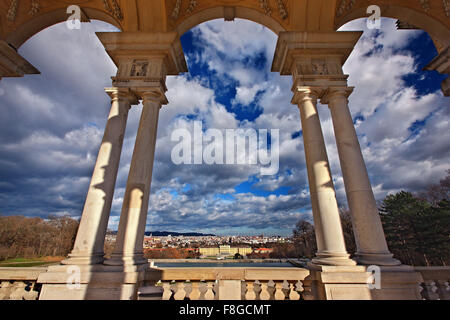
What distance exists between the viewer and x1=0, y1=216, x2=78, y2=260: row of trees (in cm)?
5348

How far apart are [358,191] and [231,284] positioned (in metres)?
10.6

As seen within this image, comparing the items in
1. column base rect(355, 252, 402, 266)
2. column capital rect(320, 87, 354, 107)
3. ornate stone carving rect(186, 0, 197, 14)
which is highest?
ornate stone carving rect(186, 0, 197, 14)

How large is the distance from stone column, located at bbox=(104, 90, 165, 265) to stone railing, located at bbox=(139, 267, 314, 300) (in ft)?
6.79

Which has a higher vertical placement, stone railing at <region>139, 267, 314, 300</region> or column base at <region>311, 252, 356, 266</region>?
column base at <region>311, 252, 356, 266</region>

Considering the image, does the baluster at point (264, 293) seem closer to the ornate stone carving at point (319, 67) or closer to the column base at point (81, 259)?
the column base at point (81, 259)

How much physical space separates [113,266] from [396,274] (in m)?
16.7

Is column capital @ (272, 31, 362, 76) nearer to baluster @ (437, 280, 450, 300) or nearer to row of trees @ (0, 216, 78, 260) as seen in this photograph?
baluster @ (437, 280, 450, 300)

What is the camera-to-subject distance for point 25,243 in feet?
194

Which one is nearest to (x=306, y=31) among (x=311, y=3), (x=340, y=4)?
(x=311, y=3)

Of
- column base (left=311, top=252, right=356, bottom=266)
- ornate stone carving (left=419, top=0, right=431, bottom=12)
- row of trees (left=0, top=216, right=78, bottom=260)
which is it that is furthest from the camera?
row of trees (left=0, top=216, right=78, bottom=260)

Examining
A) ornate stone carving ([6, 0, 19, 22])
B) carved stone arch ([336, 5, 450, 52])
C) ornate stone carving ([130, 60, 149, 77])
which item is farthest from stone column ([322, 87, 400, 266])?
ornate stone carving ([6, 0, 19, 22])

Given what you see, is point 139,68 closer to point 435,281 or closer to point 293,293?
point 293,293

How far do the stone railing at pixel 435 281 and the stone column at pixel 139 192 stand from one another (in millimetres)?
17876
